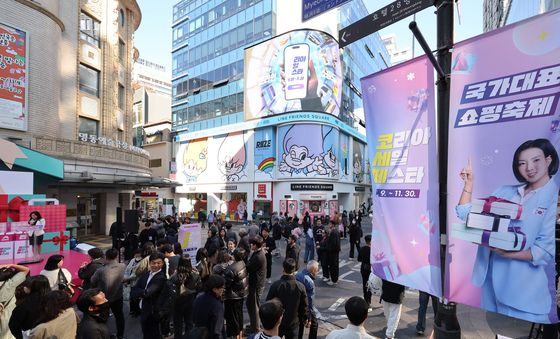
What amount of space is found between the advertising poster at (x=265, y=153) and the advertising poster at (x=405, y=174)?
90.3 feet

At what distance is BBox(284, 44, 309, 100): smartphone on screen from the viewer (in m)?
29.9

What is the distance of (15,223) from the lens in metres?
10.5

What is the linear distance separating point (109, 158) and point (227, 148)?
15670mm

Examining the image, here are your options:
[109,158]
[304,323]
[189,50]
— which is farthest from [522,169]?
[189,50]

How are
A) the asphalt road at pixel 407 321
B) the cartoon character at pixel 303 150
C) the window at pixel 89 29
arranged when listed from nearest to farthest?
the asphalt road at pixel 407 321 < the window at pixel 89 29 < the cartoon character at pixel 303 150

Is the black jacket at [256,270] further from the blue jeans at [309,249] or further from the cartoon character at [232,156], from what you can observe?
the cartoon character at [232,156]

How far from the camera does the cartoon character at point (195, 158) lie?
3762 cm

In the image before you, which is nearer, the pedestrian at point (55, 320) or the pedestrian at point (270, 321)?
the pedestrian at point (270, 321)

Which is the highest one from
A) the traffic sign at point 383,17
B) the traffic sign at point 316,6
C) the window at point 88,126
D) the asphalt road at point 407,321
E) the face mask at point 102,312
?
the window at point 88,126

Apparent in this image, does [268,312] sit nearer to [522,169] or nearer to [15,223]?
[522,169]

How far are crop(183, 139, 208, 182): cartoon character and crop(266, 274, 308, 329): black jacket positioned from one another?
110 feet

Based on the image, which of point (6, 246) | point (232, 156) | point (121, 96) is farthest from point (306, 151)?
point (6, 246)

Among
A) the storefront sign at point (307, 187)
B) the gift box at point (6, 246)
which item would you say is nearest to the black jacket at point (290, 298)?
the gift box at point (6, 246)

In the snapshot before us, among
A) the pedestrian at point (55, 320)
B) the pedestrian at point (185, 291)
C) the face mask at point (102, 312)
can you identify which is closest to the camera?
the pedestrian at point (55, 320)
